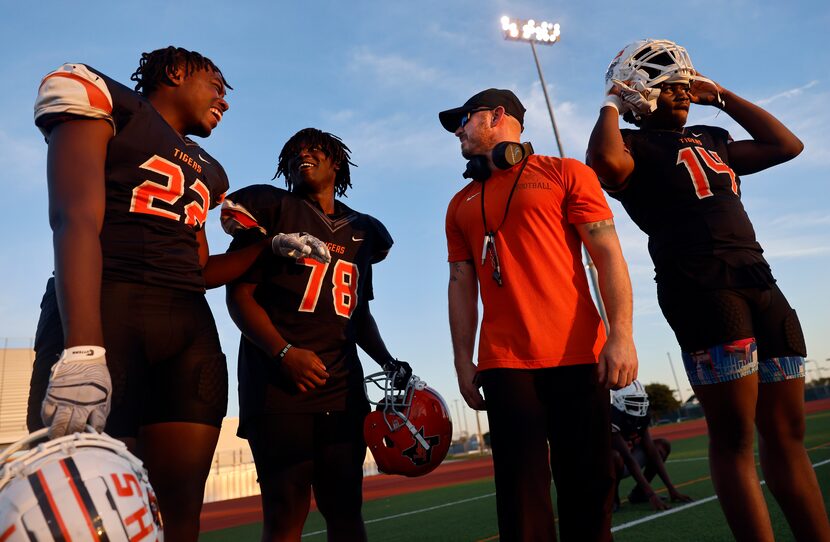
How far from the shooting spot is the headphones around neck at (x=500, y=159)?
2.55 m

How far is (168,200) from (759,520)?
103 inches

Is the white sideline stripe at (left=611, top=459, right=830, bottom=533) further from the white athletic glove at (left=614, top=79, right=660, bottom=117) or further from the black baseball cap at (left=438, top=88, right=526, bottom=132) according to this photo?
the black baseball cap at (left=438, top=88, right=526, bottom=132)

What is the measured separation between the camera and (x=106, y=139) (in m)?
2.03

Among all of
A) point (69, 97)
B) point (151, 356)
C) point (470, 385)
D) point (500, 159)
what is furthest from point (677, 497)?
point (69, 97)

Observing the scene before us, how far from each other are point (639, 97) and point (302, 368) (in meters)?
2.03

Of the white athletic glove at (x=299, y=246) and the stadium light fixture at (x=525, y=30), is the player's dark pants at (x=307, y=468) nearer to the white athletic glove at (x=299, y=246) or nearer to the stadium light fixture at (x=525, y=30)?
the white athletic glove at (x=299, y=246)

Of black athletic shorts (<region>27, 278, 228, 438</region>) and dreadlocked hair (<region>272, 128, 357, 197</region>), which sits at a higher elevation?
dreadlocked hair (<region>272, 128, 357, 197</region>)

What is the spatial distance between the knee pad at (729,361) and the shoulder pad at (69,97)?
99.1 inches

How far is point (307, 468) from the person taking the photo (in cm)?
277

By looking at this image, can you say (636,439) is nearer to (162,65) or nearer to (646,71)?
(646,71)

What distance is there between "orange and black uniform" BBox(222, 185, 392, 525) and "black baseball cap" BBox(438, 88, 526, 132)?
33.0 inches

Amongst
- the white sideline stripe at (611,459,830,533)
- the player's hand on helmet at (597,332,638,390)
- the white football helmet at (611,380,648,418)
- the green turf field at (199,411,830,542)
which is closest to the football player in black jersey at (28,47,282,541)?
the player's hand on helmet at (597,332,638,390)

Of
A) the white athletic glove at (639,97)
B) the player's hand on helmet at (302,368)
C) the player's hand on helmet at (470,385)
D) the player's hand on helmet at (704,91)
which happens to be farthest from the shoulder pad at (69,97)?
the player's hand on helmet at (704,91)

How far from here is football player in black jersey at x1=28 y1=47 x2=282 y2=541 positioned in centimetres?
171
